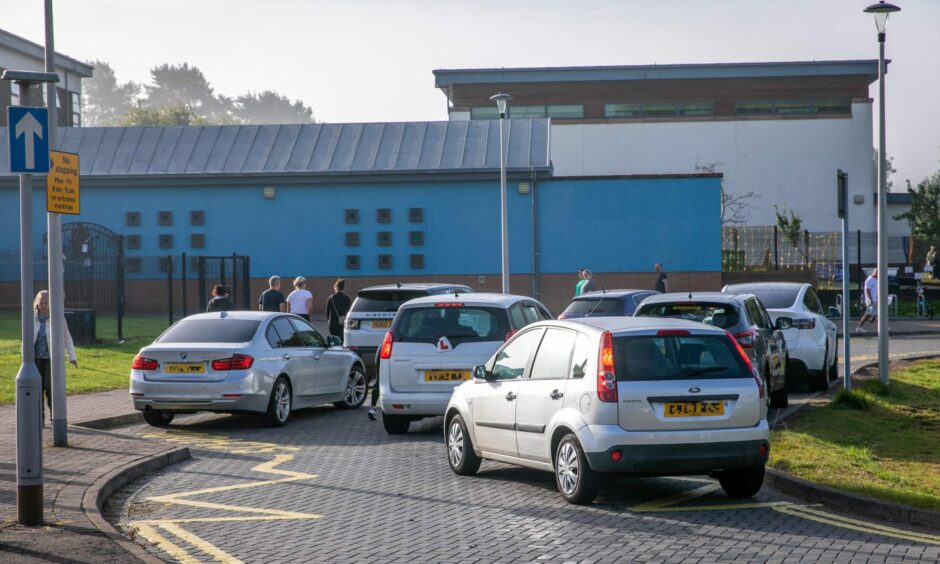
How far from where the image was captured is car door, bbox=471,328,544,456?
10.6 metres

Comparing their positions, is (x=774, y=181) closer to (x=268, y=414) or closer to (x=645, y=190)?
(x=645, y=190)

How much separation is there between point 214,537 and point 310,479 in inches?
105

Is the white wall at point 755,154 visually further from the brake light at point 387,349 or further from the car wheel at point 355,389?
the brake light at point 387,349

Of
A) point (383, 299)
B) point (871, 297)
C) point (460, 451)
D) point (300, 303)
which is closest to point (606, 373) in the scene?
point (460, 451)

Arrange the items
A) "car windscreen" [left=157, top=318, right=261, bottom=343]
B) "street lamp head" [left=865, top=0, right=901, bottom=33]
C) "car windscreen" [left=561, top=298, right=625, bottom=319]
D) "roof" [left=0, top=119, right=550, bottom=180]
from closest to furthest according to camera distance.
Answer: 1. "car windscreen" [left=157, top=318, right=261, bottom=343]
2. "street lamp head" [left=865, top=0, right=901, bottom=33]
3. "car windscreen" [left=561, top=298, right=625, bottom=319]
4. "roof" [left=0, top=119, right=550, bottom=180]

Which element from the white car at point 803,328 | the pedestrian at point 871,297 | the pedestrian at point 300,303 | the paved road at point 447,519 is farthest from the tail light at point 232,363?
the pedestrian at point 871,297

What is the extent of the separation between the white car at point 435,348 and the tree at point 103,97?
450ft

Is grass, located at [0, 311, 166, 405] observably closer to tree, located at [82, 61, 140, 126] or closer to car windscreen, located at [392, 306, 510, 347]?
car windscreen, located at [392, 306, 510, 347]

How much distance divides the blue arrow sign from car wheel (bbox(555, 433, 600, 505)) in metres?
4.38

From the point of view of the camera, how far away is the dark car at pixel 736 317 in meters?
14.9

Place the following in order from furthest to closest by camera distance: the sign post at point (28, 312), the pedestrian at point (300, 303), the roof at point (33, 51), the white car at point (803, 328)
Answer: the roof at point (33, 51)
the pedestrian at point (300, 303)
the white car at point (803, 328)
the sign post at point (28, 312)

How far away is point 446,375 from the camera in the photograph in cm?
1396

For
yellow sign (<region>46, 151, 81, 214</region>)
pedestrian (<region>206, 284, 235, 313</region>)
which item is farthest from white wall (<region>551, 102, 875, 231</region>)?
yellow sign (<region>46, 151, 81, 214</region>)

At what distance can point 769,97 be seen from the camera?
61344mm
